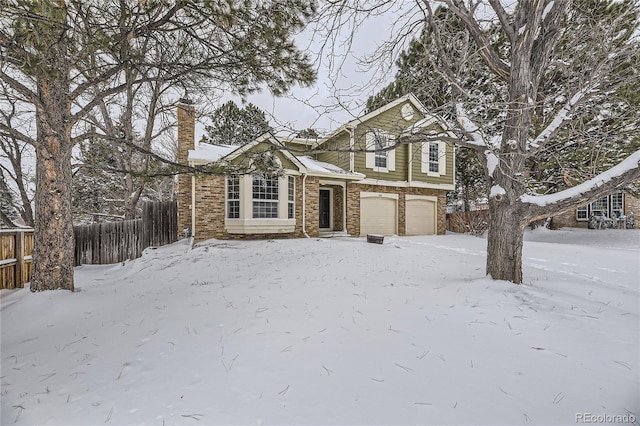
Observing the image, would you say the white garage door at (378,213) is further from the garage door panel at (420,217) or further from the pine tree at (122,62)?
the pine tree at (122,62)

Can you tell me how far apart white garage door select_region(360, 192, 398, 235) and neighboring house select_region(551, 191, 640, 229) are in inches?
413

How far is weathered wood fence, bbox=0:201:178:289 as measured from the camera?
6410 mm

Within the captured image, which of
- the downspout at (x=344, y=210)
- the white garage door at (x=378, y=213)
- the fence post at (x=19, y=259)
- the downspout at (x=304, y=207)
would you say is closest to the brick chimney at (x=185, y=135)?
the downspout at (x=304, y=207)

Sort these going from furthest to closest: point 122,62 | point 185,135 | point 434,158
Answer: point 434,158, point 185,135, point 122,62

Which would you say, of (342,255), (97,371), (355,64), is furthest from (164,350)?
(355,64)

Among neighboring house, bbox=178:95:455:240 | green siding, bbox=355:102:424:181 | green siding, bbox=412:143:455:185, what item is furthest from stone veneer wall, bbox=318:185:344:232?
green siding, bbox=412:143:455:185

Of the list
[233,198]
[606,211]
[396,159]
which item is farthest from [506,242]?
[606,211]

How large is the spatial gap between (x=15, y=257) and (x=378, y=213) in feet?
41.3

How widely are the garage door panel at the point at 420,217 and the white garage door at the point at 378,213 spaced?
31.5 inches

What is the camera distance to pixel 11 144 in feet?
39.1

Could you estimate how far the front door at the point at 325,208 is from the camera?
14.7 m

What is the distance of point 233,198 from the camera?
10547 mm

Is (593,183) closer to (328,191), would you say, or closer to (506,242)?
(506,242)

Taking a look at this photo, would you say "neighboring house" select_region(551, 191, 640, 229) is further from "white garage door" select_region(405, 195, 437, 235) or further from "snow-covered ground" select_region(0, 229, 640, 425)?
"snow-covered ground" select_region(0, 229, 640, 425)
